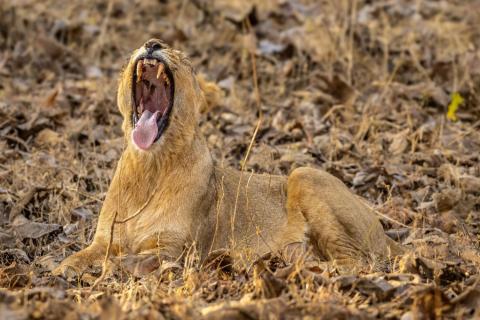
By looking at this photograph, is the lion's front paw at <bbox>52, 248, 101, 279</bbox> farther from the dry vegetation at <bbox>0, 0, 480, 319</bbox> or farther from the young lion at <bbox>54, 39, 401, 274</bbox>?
the dry vegetation at <bbox>0, 0, 480, 319</bbox>

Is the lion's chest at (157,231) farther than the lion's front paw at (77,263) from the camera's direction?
Yes

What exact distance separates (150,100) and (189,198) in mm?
906

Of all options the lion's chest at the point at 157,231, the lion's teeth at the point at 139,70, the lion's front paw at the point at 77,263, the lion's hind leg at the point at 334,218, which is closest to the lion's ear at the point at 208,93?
the lion's teeth at the point at 139,70

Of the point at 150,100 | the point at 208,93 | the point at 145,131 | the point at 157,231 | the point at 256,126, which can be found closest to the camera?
the point at 157,231

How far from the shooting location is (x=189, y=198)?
23.3 ft

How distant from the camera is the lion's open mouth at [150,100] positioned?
722 centimetres

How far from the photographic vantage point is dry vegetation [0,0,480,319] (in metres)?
5.19

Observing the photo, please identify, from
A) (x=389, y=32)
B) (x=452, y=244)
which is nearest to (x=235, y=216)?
(x=452, y=244)

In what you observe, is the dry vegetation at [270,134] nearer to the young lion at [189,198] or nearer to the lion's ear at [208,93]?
the young lion at [189,198]

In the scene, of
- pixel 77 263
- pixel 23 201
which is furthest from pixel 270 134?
pixel 77 263

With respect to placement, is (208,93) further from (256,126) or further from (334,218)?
(256,126)

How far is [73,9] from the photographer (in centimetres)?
1408

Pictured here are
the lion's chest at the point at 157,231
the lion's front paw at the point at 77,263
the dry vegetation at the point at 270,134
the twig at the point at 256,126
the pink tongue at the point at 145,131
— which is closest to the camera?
the dry vegetation at the point at 270,134

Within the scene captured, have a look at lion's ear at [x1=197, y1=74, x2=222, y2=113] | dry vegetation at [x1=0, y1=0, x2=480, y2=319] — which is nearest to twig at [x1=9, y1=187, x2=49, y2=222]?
dry vegetation at [x1=0, y1=0, x2=480, y2=319]
